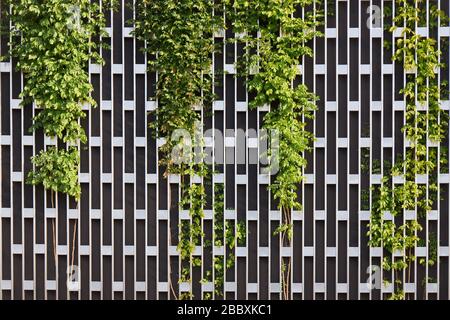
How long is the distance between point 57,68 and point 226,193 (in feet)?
5.34

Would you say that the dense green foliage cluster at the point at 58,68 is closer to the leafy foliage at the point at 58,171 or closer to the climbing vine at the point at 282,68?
the leafy foliage at the point at 58,171

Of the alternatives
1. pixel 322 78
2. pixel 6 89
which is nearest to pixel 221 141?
pixel 322 78

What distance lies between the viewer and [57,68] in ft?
14.6

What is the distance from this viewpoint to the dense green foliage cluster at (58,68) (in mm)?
4453

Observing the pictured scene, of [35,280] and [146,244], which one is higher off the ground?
[146,244]

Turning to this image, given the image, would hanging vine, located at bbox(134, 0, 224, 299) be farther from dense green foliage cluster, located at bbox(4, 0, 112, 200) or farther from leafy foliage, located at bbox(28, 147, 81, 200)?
leafy foliage, located at bbox(28, 147, 81, 200)

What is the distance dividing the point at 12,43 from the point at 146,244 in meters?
1.90

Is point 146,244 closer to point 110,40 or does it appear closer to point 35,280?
point 35,280

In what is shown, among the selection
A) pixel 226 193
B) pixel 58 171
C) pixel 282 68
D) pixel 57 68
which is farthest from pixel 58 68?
pixel 282 68

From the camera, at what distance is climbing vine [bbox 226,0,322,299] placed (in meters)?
4.42

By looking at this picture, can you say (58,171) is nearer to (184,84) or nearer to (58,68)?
(58,68)

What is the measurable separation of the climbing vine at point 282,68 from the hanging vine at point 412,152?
65 centimetres

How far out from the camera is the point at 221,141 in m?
4.55

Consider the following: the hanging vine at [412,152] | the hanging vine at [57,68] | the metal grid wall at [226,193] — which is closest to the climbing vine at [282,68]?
the metal grid wall at [226,193]
